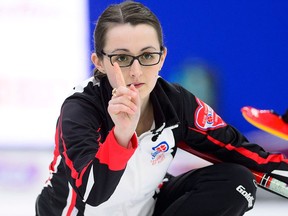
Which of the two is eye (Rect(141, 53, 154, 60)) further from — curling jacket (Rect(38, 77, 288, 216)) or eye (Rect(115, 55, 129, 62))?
curling jacket (Rect(38, 77, 288, 216))

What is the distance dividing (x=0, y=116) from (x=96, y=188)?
163 centimetres

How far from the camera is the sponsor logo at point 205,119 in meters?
1.80

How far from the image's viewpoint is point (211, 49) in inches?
111

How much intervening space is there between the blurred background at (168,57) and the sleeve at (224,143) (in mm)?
944

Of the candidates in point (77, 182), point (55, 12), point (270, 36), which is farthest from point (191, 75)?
point (77, 182)

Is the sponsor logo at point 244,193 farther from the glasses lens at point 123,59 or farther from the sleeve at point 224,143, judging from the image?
the glasses lens at point 123,59

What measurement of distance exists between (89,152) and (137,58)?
28 centimetres

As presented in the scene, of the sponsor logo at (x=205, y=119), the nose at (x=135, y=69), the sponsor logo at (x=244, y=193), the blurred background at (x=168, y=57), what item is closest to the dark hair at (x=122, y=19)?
the nose at (x=135, y=69)

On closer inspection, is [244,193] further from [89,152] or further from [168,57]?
[168,57]

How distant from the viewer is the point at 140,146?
1687 mm

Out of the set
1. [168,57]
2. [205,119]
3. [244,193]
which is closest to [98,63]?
[205,119]

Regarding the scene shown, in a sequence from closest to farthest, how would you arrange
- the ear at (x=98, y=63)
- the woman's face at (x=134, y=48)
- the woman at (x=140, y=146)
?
the woman at (x=140, y=146)
the woman's face at (x=134, y=48)
the ear at (x=98, y=63)

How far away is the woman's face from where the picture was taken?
1.48 meters

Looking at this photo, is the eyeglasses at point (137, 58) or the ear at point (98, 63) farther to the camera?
the ear at point (98, 63)
